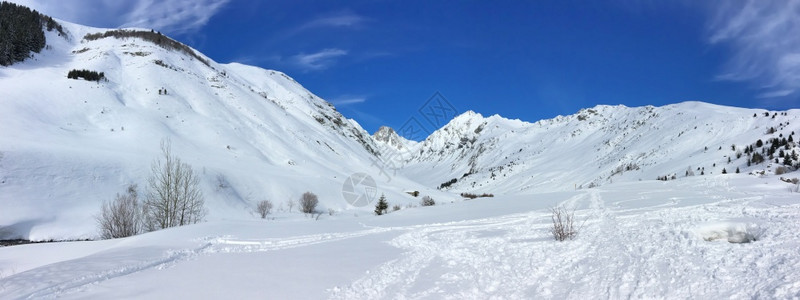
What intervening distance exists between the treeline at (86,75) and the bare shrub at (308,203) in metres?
37.7

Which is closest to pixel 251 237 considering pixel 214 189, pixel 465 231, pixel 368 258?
pixel 368 258

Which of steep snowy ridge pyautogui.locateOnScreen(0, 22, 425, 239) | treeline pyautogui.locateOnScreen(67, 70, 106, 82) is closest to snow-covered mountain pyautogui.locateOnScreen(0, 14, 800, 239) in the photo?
steep snowy ridge pyautogui.locateOnScreen(0, 22, 425, 239)

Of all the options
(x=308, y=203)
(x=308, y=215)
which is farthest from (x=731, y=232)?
(x=308, y=203)

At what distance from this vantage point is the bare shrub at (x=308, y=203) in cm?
3516

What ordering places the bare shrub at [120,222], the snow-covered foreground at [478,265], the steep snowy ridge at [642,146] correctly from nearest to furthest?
1. the snow-covered foreground at [478,265]
2. the bare shrub at [120,222]
3. the steep snowy ridge at [642,146]

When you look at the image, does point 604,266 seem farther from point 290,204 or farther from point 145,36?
point 145,36

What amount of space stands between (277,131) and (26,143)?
110ft

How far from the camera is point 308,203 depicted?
1407 inches

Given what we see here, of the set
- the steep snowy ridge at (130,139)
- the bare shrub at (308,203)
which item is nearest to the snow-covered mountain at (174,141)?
the steep snowy ridge at (130,139)

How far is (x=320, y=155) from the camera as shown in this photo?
2461 inches

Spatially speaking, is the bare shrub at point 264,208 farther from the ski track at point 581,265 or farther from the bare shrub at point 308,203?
the ski track at point 581,265

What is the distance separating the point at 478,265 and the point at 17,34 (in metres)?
80.3

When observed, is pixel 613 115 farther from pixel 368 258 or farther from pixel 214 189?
pixel 368 258

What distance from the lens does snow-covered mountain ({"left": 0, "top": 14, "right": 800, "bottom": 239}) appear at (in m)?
26.9
